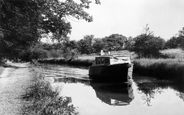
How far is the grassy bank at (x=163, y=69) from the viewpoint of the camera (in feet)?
77.8

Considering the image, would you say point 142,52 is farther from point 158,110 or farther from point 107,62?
point 158,110

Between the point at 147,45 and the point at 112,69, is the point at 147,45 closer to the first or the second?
the point at 147,45

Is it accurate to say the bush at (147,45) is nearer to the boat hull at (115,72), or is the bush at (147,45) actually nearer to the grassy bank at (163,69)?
the grassy bank at (163,69)

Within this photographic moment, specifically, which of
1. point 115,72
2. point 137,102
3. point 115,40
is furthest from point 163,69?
point 115,40

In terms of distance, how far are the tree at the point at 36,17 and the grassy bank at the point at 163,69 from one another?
16.4 m

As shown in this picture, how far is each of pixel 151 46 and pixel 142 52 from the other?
231 centimetres

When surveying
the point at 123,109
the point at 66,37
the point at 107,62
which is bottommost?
the point at 123,109

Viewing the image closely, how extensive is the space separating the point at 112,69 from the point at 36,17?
14.1 metres

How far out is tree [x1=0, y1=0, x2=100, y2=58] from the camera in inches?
326

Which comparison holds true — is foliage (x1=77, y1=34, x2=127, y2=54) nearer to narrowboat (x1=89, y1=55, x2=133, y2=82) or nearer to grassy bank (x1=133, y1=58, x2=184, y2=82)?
grassy bank (x1=133, y1=58, x2=184, y2=82)

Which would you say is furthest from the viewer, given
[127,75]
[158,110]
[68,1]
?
[127,75]

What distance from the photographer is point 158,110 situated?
494 inches

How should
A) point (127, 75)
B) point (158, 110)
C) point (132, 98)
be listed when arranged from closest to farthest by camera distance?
point (158, 110) → point (132, 98) → point (127, 75)

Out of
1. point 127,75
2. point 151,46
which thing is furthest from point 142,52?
point 127,75
